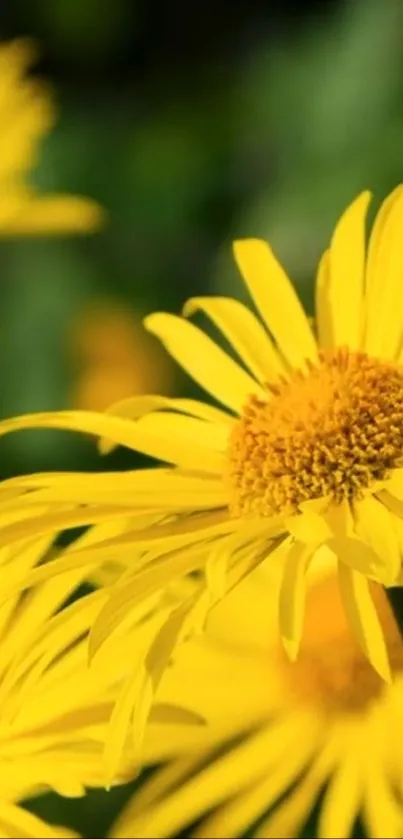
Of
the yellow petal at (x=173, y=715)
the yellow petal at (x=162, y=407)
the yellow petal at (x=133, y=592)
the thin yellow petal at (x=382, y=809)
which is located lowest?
the thin yellow petal at (x=382, y=809)

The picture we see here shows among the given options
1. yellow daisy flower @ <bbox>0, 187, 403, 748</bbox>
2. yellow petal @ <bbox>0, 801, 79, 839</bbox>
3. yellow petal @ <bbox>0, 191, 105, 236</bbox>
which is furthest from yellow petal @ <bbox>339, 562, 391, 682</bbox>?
yellow petal @ <bbox>0, 191, 105, 236</bbox>

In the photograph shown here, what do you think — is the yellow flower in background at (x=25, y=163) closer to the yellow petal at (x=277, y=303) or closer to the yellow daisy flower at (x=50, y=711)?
the yellow petal at (x=277, y=303)

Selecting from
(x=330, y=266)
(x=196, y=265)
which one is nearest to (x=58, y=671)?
(x=330, y=266)

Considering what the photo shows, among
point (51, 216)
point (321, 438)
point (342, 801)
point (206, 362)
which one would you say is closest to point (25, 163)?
point (51, 216)

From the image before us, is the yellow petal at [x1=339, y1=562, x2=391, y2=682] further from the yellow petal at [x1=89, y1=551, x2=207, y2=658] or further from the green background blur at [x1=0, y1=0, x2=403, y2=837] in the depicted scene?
the green background blur at [x1=0, y1=0, x2=403, y2=837]

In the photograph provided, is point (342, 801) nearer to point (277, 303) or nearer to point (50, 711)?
point (50, 711)

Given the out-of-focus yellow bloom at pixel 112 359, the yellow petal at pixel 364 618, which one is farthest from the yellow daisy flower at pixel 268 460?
the out-of-focus yellow bloom at pixel 112 359
